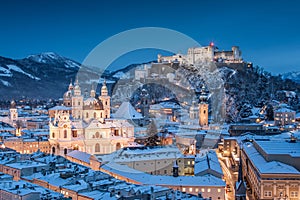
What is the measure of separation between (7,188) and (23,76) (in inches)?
6258

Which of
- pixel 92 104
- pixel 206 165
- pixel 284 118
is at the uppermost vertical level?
pixel 92 104

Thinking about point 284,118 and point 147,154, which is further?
point 284,118

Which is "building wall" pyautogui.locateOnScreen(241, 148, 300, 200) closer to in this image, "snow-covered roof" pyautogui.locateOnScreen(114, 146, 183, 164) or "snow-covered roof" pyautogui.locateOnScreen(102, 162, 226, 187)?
"snow-covered roof" pyautogui.locateOnScreen(102, 162, 226, 187)

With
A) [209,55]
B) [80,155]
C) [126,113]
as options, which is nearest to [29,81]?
[209,55]

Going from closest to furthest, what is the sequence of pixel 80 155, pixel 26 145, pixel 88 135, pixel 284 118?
pixel 80 155, pixel 88 135, pixel 26 145, pixel 284 118

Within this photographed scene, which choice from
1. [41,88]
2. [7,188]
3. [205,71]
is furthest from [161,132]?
[41,88]

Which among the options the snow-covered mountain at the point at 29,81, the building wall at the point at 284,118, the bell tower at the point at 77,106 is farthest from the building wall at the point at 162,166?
the snow-covered mountain at the point at 29,81

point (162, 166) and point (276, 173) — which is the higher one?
point (276, 173)

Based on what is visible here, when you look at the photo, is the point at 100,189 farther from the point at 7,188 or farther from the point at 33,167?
the point at 33,167

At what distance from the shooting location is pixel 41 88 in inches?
6781

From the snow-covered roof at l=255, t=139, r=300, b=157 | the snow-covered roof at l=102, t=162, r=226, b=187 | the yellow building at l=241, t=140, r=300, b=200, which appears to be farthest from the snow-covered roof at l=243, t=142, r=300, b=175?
the snow-covered roof at l=102, t=162, r=226, b=187

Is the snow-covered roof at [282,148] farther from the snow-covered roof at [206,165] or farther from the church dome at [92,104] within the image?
the church dome at [92,104]

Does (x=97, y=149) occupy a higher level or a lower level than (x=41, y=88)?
lower

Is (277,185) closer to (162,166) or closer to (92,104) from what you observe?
(162,166)
